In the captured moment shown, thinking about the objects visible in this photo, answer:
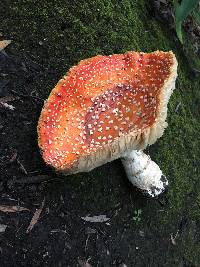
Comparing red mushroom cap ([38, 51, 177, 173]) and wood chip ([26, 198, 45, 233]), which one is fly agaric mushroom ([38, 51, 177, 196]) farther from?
wood chip ([26, 198, 45, 233])

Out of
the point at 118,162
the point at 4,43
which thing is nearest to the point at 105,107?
the point at 118,162

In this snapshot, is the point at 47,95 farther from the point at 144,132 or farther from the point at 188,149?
the point at 188,149

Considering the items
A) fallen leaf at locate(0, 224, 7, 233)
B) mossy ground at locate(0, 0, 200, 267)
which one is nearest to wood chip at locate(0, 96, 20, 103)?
mossy ground at locate(0, 0, 200, 267)

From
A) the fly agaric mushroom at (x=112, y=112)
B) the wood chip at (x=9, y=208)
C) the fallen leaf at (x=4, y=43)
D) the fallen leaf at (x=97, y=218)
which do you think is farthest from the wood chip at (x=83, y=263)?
the fallen leaf at (x=4, y=43)

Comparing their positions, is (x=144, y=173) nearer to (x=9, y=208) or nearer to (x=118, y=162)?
(x=118, y=162)

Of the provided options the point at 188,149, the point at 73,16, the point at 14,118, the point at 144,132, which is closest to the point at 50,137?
the point at 14,118

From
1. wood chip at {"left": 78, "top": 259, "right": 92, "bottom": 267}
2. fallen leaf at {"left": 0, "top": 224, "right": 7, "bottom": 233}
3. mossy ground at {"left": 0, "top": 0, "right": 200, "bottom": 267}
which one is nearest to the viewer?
fallen leaf at {"left": 0, "top": 224, "right": 7, "bottom": 233}

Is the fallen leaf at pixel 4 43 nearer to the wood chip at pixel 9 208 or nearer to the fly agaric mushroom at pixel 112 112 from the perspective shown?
the fly agaric mushroom at pixel 112 112
